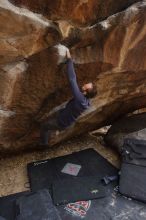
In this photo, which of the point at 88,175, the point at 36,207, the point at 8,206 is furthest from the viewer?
the point at 88,175

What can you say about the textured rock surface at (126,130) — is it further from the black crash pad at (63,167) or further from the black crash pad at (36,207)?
the black crash pad at (36,207)

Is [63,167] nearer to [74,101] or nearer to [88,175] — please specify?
[88,175]

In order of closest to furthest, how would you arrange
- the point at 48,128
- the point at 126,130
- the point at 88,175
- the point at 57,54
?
the point at 57,54
the point at 48,128
the point at 88,175
the point at 126,130

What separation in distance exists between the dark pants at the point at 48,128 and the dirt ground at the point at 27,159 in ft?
1.34

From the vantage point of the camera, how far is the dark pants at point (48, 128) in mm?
3478

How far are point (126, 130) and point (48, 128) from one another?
1.24 metres

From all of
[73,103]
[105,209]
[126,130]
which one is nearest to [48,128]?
[73,103]

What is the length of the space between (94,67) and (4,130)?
1.18 metres

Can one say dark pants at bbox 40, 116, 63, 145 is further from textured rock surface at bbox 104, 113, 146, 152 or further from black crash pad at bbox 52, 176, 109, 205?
textured rock surface at bbox 104, 113, 146, 152

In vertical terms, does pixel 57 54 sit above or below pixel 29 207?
above

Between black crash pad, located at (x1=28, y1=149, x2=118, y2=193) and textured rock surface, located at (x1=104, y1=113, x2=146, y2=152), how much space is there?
272 mm

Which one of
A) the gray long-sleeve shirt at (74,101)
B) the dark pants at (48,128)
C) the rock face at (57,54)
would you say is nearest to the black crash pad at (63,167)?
the dark pants at (48,128)

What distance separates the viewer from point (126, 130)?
4383 mm

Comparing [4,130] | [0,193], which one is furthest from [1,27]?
[0,193]
